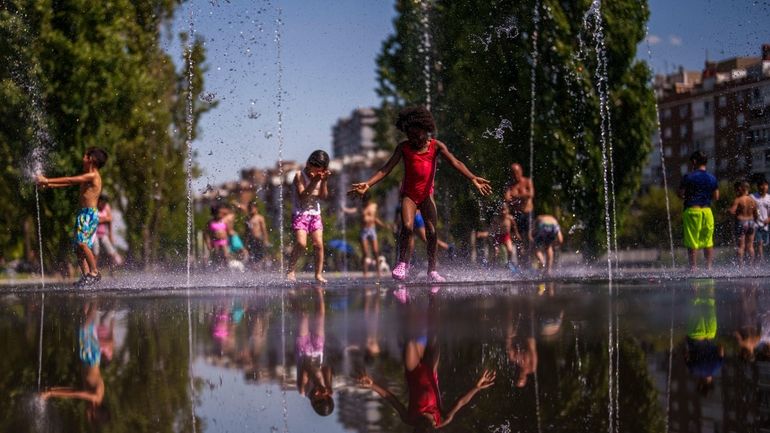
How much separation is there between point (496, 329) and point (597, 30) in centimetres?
2175

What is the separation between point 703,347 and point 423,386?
1.69 metres

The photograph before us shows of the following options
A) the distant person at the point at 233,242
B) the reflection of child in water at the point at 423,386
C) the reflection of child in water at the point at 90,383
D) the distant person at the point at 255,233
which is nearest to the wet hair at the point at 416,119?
the reflection of child in water at the point at 90,383

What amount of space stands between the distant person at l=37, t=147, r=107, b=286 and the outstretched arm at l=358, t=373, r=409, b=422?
1030 cm

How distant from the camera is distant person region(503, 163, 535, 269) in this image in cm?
1875

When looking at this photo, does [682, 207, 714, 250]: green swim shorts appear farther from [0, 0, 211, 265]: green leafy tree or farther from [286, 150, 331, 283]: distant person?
[0, 0, 211, 265]: green leafy tree

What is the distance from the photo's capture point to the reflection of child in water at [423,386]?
375 centimetres

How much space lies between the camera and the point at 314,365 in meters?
5.09

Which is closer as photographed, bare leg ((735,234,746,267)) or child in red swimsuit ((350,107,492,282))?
child in red swimsuit ((350,107,492,282))

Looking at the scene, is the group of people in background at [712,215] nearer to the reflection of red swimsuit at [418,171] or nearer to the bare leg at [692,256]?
the bare leg at [692,256]

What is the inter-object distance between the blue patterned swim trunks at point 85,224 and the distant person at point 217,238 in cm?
839

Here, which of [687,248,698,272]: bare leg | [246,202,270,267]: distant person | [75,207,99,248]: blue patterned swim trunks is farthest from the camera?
[246,202,270,267]: distant person

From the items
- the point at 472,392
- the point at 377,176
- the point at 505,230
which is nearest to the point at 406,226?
the point at 377,176

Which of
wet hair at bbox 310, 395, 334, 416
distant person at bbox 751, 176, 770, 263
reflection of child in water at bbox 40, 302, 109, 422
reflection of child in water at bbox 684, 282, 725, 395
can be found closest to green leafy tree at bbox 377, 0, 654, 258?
distant person at bbox 751, 176, 770, 263

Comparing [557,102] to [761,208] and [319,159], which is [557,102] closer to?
[761,208]
